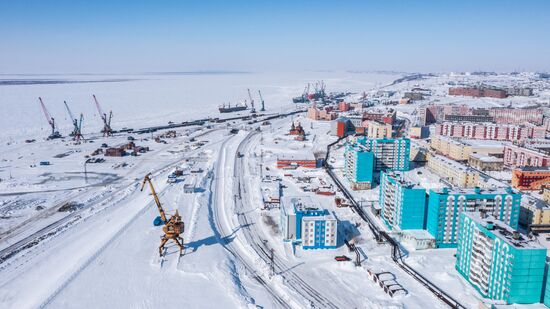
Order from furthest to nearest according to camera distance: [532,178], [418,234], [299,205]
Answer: [532,178] → [299,205] → [418,234]

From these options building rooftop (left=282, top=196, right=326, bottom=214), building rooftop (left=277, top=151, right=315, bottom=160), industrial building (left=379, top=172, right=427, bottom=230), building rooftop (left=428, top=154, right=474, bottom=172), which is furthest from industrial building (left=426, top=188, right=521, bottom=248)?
building rooftop (left=277, top=151, right=315, bottom=160)

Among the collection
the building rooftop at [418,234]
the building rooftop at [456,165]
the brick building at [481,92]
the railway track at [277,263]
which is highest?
the brick building at [481,92]

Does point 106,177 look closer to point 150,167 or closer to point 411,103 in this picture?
point 150,167

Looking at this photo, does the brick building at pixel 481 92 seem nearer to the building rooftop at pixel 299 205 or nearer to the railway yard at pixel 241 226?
the railway yard at pixel 241 226

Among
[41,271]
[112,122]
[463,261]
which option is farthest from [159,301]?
[112,122]

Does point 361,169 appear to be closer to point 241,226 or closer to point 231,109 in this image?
point 241,226

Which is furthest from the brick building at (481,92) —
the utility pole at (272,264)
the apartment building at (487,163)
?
the utility pole at (272,264)

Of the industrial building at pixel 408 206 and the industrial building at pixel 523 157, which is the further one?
the industrial building at pixel 523 157

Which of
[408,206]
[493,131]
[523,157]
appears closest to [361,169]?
[408,206]

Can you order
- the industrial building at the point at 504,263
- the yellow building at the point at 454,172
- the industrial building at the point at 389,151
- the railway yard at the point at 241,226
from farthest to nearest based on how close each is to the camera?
the industrial building at the point at 389,151
the yellow building at the point at 454,172
the railway yard at the point at 241,226
the industrial building at the point at 504,263
